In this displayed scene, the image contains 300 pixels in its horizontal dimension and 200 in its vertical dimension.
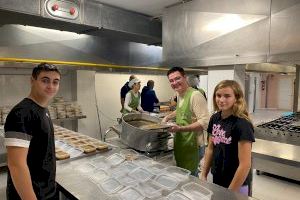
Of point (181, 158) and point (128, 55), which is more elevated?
point (128, 55)

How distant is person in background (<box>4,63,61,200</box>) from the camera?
998 millimetres

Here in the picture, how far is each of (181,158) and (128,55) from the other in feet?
9.79

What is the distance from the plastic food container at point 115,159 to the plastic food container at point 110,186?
0.78ft

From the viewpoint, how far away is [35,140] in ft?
3.61

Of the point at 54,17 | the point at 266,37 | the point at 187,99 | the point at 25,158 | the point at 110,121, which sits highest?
the point at 54,17

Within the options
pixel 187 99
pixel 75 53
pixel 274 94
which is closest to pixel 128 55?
pixel 75 53

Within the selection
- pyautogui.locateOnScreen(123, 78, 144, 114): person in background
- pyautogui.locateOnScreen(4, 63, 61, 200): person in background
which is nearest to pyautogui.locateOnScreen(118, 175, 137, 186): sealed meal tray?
pyautogui.locateOnScreen(4, 63, 61, 200): person in background

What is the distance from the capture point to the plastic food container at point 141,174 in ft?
4.12

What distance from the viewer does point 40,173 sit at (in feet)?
3.72

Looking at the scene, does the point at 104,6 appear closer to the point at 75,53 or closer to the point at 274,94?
the point at 75,53

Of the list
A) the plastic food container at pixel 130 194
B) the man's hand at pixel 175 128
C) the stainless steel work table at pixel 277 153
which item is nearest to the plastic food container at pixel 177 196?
the plastic food container at pixel 130 194

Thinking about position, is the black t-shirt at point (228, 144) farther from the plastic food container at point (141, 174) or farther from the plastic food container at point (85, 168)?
the plastic food container at point (85, 168)

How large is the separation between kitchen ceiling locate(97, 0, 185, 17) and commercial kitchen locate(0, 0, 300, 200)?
12mm

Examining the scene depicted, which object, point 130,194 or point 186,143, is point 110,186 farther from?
point 186,143
